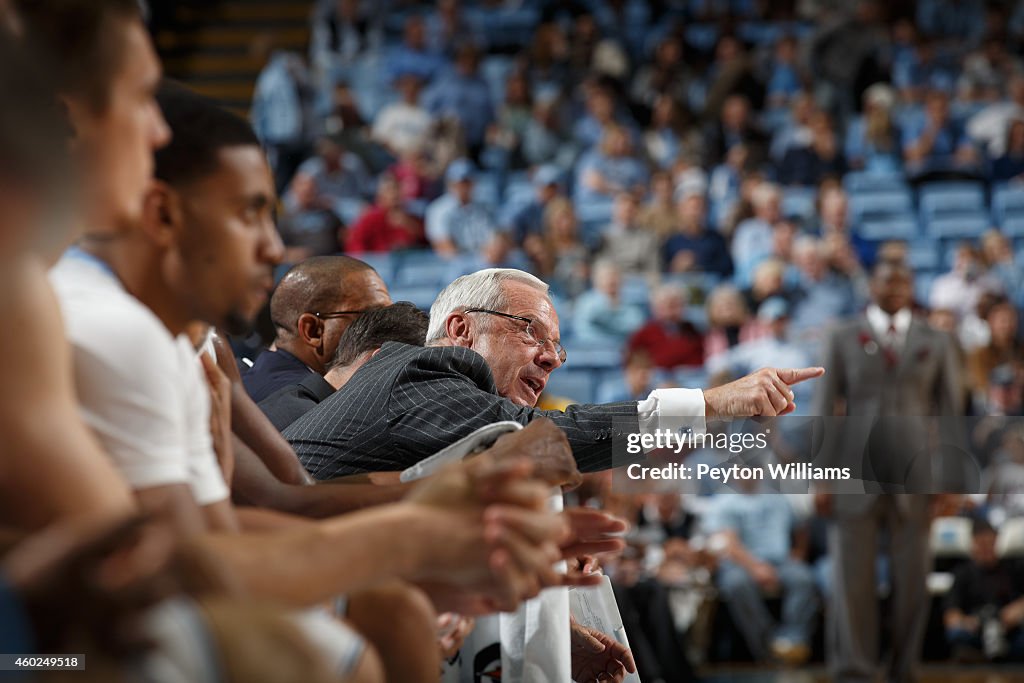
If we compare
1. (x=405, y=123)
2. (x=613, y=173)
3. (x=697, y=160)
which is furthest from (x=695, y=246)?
(x=405, y=123)

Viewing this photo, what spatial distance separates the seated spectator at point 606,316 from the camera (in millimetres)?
9680

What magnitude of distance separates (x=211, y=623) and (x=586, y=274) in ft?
29.9

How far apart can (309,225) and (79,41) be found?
8.86 meters

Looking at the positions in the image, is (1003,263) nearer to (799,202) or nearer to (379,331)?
(799,202)

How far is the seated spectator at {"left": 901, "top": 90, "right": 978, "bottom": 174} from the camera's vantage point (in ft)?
37.4

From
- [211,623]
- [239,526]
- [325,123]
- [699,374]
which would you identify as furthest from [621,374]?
[211,623]

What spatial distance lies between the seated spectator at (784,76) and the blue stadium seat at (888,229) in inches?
82.6

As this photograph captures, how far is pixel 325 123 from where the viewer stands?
40.1ft

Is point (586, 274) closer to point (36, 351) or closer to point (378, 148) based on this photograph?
point (378, 148)

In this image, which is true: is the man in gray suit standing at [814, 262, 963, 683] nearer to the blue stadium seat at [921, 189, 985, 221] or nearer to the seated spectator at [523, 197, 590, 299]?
the seated spectator at [523, 197, 590, 299]

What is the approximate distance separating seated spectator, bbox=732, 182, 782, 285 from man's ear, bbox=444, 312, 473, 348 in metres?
7.06

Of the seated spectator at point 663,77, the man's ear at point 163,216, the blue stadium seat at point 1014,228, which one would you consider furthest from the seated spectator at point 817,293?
the man's ear at point 163,216

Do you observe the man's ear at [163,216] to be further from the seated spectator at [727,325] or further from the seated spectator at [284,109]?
the seated spectator at [284,109]

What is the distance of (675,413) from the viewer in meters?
3.08
